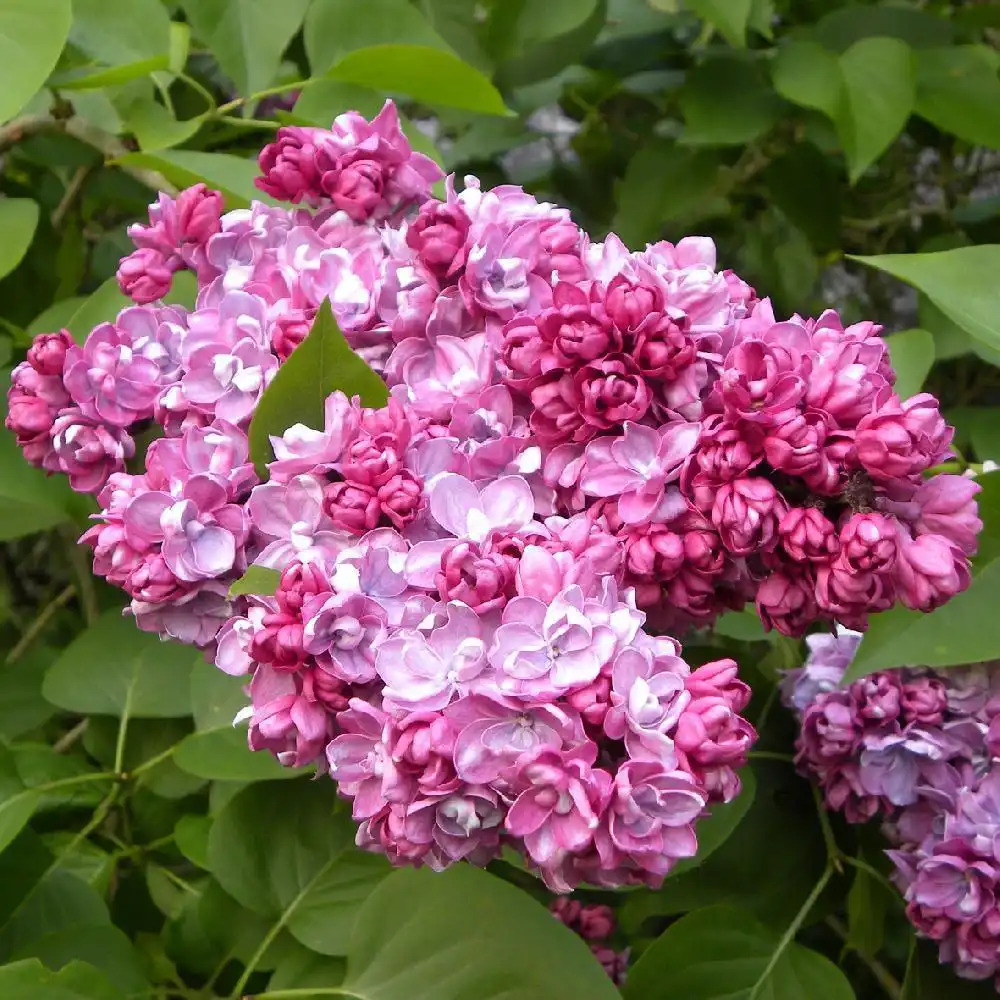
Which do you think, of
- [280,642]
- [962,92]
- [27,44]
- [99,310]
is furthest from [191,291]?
[962,92]

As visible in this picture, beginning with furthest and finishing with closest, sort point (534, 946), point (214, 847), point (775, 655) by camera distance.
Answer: point (775, 655) → point (214, 847) → point (534, 946)

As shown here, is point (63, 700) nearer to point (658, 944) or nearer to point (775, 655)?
point (658, 944)

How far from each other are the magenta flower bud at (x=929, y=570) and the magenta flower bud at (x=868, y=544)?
0.5 inches

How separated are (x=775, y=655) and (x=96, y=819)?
0.54 m

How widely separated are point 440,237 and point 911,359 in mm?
350

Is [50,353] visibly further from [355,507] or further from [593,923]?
[593,923]

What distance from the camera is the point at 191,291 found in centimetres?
71

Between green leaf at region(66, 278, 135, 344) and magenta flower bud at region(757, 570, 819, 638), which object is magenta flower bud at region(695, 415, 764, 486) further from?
green leaf at region(66, 278, 135, 344)

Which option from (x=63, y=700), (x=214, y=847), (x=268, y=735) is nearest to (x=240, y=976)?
(x=214, y=847)

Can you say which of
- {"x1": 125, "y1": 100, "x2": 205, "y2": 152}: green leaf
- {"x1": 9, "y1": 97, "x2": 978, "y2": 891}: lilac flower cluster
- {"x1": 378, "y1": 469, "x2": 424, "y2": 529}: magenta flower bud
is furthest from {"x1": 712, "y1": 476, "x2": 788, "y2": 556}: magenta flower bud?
{"x1": 125, "y1": 100, "x2": 205, "y2": 152}: green leaf

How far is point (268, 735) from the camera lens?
40 centimetres

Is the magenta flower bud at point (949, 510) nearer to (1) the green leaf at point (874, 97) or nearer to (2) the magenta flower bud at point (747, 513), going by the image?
(2) the magenta flower bud at point (747, 513)

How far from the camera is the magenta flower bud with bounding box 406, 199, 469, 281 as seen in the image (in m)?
0.48

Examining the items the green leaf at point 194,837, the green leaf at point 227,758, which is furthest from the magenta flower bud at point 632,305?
the green leaf at point 194,837
